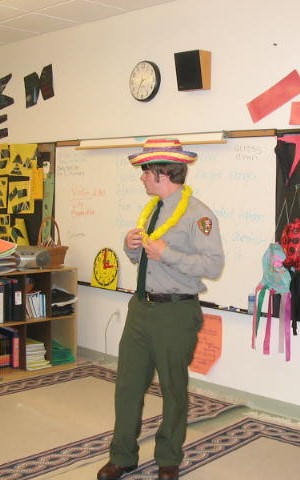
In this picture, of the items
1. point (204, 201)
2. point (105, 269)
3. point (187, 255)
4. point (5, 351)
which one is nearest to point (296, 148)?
point (204, 201)

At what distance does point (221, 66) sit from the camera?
157 inches

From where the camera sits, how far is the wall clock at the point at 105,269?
4.80 meters

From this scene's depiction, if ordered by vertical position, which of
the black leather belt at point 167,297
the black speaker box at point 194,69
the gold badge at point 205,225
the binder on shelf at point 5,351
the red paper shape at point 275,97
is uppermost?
the black speaker box at point 194,69

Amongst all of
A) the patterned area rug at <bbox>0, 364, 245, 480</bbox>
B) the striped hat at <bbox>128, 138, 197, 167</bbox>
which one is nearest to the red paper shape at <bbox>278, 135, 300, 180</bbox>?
the striped hat at <bbox>128, 138, 197, 167</bbox>

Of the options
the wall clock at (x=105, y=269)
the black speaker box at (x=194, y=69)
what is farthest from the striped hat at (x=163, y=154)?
the wall clock at (x=105, y=269)

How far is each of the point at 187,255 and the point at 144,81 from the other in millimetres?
2125

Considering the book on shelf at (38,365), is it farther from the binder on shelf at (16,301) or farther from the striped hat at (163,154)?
the striped hat at (163,154)

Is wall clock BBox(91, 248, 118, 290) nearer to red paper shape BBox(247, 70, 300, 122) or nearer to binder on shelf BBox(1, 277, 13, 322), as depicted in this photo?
binder on shelf BBox(1, 277, 13, 322)

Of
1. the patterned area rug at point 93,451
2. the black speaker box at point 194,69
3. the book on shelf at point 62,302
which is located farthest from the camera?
the book on shelf at point 62,302

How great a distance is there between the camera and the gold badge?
8.98 ft

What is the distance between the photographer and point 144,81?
14.6 ft

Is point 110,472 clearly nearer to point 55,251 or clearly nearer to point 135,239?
point 135,239

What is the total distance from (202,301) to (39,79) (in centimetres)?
251

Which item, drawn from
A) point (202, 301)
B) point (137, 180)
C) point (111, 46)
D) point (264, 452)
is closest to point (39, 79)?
point (111, 46)
